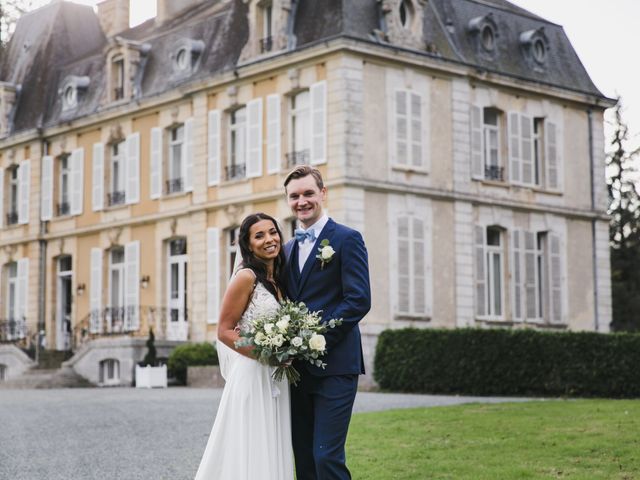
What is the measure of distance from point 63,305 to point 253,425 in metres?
25.6

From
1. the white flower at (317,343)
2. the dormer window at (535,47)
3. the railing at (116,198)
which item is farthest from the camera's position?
the railing at (116,198)

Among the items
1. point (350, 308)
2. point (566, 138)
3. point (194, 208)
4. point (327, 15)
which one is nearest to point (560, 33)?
point (566, 138)

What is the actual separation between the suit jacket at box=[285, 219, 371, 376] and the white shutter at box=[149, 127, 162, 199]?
21.8 metres

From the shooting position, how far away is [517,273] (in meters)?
25.5

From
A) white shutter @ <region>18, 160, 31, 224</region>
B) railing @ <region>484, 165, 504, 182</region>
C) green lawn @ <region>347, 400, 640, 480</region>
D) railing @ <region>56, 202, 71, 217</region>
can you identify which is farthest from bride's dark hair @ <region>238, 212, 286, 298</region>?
white shutter @ <region>18, 160, 31, 224</region>

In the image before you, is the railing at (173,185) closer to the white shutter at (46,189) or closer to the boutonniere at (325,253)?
the white shutter at (46,189)

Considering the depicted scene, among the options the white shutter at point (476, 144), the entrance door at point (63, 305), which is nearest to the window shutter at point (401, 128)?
the white shutter at point (476, 144)

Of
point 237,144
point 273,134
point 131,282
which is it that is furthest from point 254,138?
point 131,282

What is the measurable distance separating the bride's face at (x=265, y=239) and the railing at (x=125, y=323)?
65.2 ft

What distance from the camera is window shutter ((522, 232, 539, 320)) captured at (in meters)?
25.6

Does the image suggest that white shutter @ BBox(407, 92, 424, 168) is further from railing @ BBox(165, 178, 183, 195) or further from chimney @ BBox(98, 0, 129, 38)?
chimney @ BBox(98, 0, 129, 38)

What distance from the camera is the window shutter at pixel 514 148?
84.5ft

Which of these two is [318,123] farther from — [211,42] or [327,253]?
[327,253]

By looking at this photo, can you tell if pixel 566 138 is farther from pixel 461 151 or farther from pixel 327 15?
pixel 327 15
